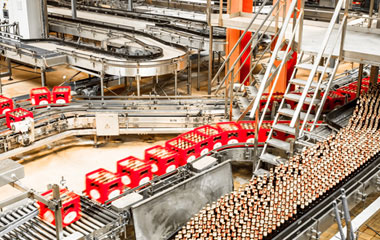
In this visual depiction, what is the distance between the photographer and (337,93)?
8680mm

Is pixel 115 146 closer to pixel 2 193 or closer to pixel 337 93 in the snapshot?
pixel 2 193

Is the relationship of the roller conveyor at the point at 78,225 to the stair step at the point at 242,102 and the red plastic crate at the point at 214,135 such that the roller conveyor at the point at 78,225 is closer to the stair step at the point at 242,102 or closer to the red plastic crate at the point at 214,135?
the red plastic crate at the point at 214,135

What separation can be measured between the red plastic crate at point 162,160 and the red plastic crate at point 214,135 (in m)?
0.81

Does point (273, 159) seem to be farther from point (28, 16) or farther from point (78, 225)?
point (28, 16)

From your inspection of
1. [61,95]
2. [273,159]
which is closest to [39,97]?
[61,95]

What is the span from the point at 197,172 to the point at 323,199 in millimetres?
1797

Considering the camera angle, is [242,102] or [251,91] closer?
[251,91]

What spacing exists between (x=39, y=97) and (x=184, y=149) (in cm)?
350

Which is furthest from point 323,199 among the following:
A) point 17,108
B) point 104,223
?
point 17,108

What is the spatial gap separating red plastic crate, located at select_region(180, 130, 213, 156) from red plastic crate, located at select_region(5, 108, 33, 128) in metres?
2.72

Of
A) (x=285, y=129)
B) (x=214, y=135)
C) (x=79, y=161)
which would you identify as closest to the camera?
(x=285, y=129)

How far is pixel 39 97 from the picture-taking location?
8531 mm

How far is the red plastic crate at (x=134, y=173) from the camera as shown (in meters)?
5.75

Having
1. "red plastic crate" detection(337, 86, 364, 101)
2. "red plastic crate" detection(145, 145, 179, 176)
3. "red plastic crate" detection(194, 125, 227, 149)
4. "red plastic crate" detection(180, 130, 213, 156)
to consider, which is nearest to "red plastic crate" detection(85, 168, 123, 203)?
"red plastic crate" detection(145, 145, 179, 176)
